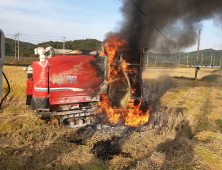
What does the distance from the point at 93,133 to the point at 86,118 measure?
0.97m

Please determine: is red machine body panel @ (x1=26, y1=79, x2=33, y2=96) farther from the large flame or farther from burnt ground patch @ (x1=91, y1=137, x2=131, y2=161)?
burnt ground patch @ (x1=91, y1=137, x2=131, y2=161)

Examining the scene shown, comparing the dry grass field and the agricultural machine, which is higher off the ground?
the agricultural machine

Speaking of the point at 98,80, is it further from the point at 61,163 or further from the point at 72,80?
the point at 61,163

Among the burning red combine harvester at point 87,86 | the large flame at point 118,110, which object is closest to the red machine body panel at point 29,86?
the burning red combine harvester at point 87,86

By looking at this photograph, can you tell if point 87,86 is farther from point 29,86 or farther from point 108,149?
point 108,149

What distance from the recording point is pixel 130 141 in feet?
15.6

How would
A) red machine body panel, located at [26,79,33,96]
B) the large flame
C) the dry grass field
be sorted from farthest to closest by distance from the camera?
the large flame < red machine body panel, located at [26,79,33,96] < the dry grass field

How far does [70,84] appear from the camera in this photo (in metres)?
5.27

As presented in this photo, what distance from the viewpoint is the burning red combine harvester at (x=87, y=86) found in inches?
200

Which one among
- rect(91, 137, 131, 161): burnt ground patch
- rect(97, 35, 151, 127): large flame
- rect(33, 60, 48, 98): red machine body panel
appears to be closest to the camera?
rect(91, 137, 131, 161): burnt ground patch

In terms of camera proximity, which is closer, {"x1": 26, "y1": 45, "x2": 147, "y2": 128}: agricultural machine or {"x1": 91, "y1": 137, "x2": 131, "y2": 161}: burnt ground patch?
{"x1": 91, "y1": 137, "x2": 131, "y2": 161}: burnt ground patch

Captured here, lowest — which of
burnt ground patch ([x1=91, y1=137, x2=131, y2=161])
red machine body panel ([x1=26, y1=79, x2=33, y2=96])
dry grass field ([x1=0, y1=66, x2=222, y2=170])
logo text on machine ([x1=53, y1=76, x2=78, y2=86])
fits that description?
burnt ground patch ([x1=91, y1=137, x2=131, y2=161])

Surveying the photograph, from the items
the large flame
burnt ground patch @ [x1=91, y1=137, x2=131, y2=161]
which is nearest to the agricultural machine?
the large flame

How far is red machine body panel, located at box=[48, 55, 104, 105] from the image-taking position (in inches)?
202
